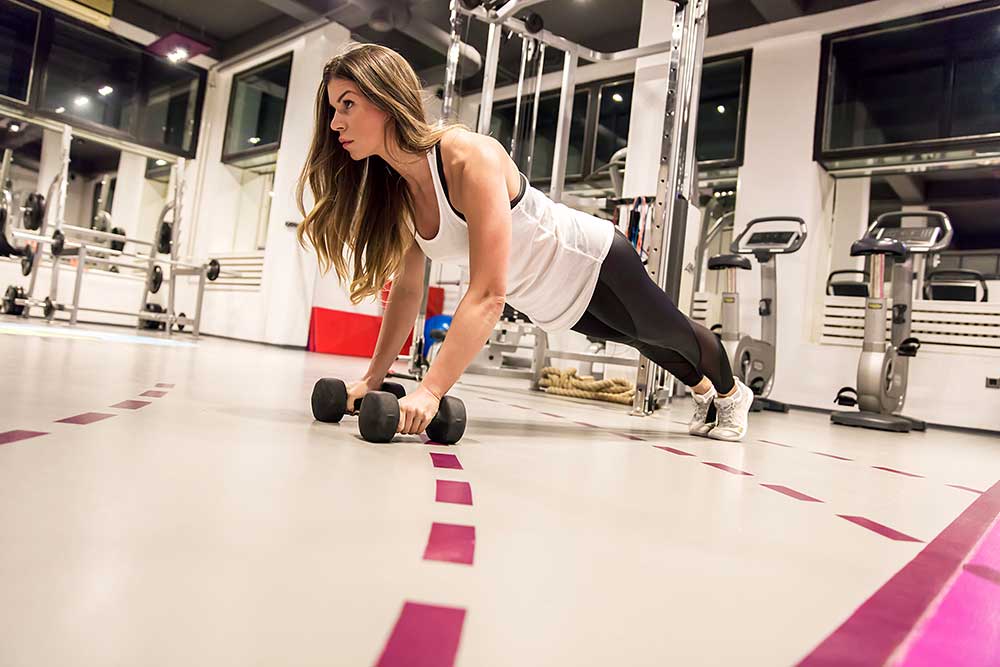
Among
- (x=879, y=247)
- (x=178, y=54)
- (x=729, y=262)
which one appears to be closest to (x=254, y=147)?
(x=178, y=54)

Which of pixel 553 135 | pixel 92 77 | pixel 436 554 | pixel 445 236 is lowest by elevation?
pixel 436 554

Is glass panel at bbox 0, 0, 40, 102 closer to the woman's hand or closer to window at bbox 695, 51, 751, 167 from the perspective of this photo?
window at bbox 695, 51, 751, 167

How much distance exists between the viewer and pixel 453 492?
106 cm

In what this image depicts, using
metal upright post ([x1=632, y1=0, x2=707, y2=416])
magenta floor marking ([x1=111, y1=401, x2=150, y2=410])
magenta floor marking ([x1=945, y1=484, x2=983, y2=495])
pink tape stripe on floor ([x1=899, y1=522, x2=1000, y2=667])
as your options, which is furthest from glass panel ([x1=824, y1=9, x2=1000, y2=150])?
magenta floor marking ([x1=111, y1=401, x2=150, y2=410])

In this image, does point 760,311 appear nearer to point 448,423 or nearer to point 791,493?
point 791,493

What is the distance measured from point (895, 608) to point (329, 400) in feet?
4.15

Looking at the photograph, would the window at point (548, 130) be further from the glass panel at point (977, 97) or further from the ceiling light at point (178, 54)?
the ceiling light at point (178, 54)

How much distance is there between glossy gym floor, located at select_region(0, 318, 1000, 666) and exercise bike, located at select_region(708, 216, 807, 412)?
3259 mm

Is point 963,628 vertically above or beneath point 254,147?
beneath

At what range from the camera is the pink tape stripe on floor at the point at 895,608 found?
55cm

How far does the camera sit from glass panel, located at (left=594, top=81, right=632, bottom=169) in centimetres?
741

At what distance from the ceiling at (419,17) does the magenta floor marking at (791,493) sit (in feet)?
17.5

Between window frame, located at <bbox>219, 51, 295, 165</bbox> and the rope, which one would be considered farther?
window frame, located at <bbox>219, 51, 295, 165</bbox>

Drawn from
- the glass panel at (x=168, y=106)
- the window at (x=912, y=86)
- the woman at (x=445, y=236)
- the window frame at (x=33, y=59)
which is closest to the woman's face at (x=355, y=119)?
the woman at (x=445, y=236)
